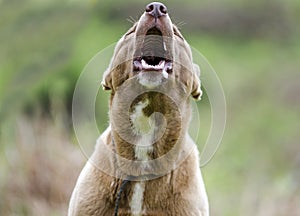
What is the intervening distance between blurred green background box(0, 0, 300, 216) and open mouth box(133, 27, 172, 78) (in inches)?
18.3

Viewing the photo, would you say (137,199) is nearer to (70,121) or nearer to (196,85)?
(196,85)

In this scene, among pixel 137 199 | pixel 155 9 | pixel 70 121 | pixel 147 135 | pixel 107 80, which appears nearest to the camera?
pixel 155 9

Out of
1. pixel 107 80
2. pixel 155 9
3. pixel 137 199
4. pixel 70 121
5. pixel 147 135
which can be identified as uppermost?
pixel 70 121

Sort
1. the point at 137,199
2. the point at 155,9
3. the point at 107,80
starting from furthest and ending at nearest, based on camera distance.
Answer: the point at 107,80 → the point at 137,199 → the point at 155,9

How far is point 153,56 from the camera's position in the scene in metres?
6.01

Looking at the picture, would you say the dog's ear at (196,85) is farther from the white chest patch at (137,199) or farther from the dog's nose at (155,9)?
the white chest patch at (137,199)

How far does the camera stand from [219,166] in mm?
11391

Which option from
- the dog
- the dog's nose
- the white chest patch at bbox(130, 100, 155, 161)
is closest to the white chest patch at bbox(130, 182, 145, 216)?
the dog

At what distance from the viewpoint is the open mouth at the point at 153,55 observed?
19.4 feet

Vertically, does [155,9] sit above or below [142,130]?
above

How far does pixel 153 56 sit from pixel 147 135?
47 centimetres

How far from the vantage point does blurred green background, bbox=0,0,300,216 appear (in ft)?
30.2

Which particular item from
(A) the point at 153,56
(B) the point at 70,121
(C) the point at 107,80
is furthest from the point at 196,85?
(B) the point at 70,121

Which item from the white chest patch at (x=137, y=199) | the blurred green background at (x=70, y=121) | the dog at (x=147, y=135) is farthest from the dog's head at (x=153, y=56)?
the white chest patch at (x=137, y=199)
